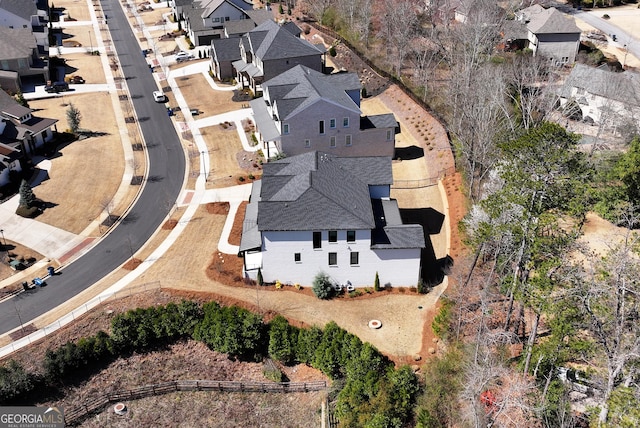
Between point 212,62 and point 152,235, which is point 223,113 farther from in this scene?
point 152,235

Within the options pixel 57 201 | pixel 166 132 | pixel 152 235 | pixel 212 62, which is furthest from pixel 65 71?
pixel 152 235

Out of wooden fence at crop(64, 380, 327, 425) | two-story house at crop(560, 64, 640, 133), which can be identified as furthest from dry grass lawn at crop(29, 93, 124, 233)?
two-story house at crop(560, 64, 640, 133)

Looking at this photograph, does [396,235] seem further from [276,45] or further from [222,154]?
[276,45]

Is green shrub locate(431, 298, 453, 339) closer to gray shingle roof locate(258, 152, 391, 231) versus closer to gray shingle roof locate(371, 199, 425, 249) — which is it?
gray shingle roof locate(371, 199, 425, 249)

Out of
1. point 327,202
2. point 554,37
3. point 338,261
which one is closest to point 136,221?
point 327,202

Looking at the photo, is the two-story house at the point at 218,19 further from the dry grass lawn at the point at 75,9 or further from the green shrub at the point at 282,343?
the green shrub at the point at 282,343
